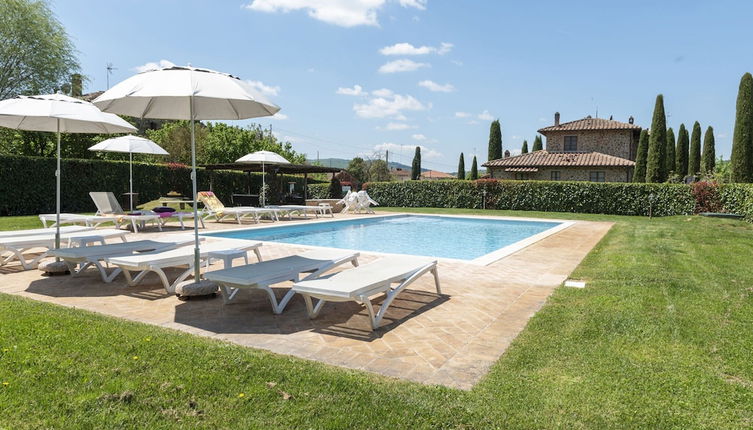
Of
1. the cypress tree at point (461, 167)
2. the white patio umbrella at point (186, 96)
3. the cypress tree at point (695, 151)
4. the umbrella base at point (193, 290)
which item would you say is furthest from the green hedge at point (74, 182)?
the cypress tree at point (695, 151)

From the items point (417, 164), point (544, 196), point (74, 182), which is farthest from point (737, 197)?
point (417, 164)

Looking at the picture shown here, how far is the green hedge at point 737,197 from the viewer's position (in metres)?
17.5

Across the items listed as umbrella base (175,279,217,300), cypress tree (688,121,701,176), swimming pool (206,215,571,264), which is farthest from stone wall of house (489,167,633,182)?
umbrella base (175,279,217,300)

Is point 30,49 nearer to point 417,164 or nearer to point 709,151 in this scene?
point 417,164

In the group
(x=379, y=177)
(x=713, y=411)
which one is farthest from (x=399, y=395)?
(x=379, y=177)

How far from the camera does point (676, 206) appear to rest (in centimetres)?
2066

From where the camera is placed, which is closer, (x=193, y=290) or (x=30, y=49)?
(x=193, y=290)

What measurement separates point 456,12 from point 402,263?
13.3m

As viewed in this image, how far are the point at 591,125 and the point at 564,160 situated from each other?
503 centimetres

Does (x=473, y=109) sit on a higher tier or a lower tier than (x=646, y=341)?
higher

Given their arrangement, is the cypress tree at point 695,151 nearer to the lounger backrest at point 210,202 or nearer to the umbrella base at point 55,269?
the lounger backrest at point 210,202

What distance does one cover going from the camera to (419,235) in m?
15.1

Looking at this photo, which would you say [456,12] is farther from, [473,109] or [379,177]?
[379,177]

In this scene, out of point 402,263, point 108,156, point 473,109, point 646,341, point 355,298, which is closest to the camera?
point 646,341
